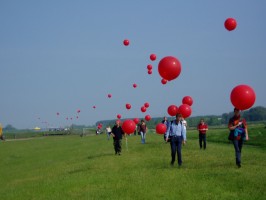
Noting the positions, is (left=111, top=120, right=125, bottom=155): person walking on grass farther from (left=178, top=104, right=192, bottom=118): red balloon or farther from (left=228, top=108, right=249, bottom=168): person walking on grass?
(left=228, top=108, right=249, bottom=168): person walking on grass

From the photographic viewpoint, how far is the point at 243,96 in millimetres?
11828

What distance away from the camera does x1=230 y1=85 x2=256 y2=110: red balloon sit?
11859 mm

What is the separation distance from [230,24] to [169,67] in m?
3.89

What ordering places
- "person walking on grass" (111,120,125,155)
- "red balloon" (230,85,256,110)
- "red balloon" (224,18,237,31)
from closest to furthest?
"red balloon" (230,85,256,110) → "red balloon" (224,18,237,31) → "person walking on grass" (111,120,125,155)

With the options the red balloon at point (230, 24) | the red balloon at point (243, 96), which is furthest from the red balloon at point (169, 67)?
the red balloon at point (230, 24)

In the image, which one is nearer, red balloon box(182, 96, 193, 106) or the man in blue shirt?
the man in blue shirt

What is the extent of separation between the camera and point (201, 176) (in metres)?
12.0

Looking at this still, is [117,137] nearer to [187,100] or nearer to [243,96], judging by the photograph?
[187,100]

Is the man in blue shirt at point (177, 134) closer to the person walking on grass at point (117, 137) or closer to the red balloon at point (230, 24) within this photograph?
the red balloon at point (230, 24)

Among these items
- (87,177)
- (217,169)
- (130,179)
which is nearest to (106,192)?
(130,179)

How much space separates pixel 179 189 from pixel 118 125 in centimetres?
1262

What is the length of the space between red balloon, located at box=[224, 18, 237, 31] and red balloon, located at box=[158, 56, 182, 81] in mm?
3291

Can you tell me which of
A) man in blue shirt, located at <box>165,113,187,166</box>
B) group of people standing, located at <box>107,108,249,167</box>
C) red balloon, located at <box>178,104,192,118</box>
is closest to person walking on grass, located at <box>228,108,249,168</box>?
group of people standing, located at <box>107,108,249,167</box>

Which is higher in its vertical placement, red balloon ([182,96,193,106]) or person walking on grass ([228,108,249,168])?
red balloon ([182,96,193,106])
